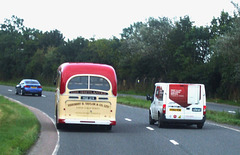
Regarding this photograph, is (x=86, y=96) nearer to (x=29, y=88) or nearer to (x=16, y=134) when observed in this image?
(x=16, y=134)

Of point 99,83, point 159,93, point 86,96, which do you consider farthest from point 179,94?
point 86,96

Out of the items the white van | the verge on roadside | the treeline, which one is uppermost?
the treeline

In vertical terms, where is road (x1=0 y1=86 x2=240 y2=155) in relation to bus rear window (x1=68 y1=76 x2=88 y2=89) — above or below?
below

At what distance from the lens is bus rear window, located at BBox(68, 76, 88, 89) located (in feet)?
63.4

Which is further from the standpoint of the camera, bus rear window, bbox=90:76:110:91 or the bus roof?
the bus roof

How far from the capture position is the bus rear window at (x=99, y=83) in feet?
63.7

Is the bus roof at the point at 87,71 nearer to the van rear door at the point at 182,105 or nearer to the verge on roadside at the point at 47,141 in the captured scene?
the verge on roadside at the point at 47,141

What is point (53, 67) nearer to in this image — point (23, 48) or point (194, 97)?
point (23, 48)

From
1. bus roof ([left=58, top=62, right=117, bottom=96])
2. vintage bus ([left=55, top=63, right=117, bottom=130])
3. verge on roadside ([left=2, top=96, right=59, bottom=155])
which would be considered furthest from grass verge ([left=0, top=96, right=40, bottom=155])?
bus roof ([left=58, top=62, right=117, bottom=96])

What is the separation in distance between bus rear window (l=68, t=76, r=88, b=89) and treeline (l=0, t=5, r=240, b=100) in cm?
2753

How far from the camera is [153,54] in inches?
2904

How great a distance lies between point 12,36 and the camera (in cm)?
12456

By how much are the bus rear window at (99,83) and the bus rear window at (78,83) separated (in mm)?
218

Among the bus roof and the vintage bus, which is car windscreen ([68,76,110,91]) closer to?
the vintage bus
